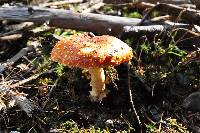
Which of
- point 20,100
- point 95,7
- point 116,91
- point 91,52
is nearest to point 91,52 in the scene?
point 91,52

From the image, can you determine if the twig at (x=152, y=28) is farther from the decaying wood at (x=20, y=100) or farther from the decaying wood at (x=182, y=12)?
the decaying wood at (x=20, y=100)

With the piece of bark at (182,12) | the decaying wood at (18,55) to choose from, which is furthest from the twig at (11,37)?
the piece of bark at (182,12)

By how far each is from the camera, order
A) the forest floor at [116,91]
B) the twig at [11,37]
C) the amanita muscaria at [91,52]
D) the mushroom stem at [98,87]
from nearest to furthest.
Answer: the amanita muscaria at [91,52], the forest floor at [116,91], the mushroom stem at [98,87], the twig at [11,37]

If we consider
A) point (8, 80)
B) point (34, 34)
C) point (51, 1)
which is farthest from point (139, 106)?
point (51, 1)

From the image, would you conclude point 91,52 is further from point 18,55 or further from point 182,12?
point 182,12

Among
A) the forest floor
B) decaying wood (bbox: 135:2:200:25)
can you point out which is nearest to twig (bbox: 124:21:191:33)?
the forest floor

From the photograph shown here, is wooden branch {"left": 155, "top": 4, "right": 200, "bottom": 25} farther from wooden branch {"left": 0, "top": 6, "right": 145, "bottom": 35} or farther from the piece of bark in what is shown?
wooden branch {"left": 0, "top": 6, "right": 145, "bottom": 35}
